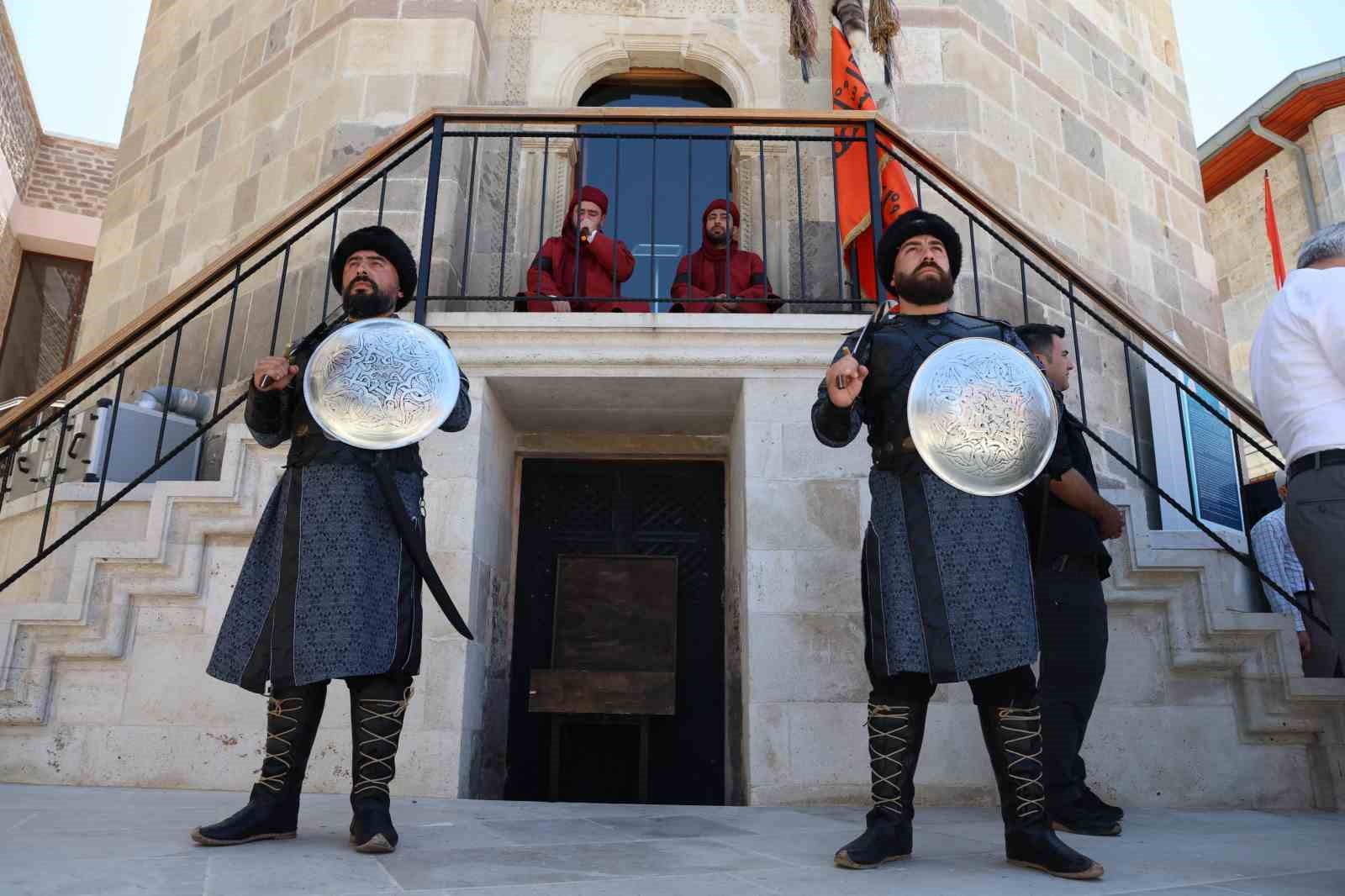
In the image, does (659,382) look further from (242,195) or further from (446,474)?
(242,195)

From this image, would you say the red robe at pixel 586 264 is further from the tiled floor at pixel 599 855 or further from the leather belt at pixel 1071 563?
the tiled floor at pixel 599 855

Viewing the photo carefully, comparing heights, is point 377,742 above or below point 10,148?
below

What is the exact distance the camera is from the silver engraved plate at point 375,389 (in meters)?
2.44

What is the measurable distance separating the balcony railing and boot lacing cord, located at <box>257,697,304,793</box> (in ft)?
7.49

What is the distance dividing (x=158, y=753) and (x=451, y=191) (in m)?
3.23

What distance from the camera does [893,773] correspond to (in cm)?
228

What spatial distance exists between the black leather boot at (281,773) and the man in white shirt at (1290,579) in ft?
13.2

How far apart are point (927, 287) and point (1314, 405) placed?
899 millimetres

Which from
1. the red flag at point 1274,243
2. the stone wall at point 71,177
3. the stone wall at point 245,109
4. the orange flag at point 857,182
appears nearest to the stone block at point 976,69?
the orange flag at point 857,182

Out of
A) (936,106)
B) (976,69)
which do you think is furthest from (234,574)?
(976,69)

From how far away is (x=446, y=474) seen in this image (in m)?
4.04

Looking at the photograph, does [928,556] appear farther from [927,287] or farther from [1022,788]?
[927,287]

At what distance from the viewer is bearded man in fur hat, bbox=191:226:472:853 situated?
92.0 inches

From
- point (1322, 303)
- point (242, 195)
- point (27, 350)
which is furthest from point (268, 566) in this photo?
point (27, 350)
